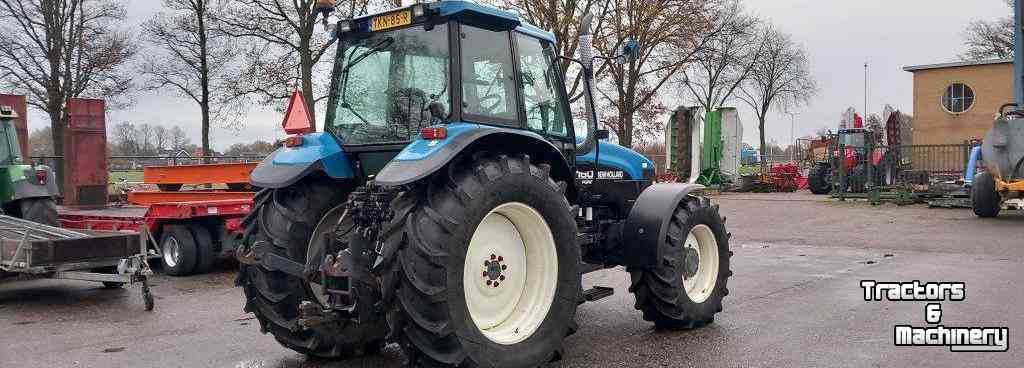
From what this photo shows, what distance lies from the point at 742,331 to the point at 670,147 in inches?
783

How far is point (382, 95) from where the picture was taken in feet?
17.5

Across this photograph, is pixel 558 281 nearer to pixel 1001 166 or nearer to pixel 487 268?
pixel 487 268

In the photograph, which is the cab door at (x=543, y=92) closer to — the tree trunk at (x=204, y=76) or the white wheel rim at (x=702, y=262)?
the white wheel rim at (x=702, y=262)

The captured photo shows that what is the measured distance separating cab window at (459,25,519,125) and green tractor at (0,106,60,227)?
7.68 metres

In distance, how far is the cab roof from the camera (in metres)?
4.84

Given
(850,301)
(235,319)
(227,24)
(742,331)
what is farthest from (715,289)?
(227,24)

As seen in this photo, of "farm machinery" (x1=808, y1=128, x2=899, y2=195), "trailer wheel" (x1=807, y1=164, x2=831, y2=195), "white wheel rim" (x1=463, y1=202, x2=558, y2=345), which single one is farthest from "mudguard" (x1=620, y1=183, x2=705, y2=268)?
"trailer wheel" (x1=807, y1=164, x2=831, y2=195)

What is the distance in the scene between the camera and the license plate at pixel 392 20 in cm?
504

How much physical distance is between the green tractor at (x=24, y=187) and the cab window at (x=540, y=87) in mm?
7613

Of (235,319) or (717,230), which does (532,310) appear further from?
(235,319)

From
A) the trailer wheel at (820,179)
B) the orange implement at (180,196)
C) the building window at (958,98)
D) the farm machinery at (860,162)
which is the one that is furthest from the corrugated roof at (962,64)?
the orange implement at (180,196)

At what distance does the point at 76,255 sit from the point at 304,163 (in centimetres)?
424

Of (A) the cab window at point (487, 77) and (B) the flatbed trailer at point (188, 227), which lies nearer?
(A) the cab window at point (487, 77)

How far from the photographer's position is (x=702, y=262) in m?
6.52
